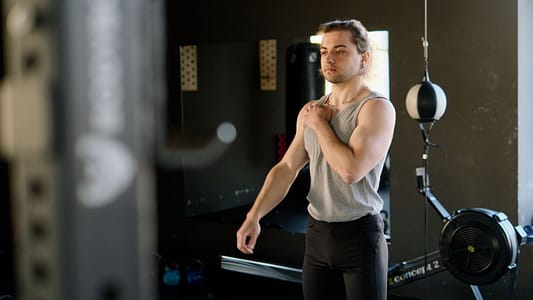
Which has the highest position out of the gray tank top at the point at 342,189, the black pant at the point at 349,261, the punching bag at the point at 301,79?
the punching bag at the point at 301,79

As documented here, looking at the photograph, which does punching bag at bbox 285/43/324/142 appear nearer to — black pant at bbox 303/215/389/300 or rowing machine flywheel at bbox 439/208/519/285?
rowing machine flywheel at bbox 439/208/519/285

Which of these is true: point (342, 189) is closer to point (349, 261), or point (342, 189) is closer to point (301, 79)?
point (349, 261)

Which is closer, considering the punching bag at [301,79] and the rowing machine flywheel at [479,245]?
the rowing machine flywheel at [479,245]

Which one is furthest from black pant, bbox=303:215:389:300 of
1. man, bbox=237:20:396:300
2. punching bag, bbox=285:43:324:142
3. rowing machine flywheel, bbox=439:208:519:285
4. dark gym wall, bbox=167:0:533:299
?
punching bag, bbox=285:43:324:142

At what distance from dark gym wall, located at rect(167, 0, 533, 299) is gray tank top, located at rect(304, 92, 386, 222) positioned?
6.37 ft

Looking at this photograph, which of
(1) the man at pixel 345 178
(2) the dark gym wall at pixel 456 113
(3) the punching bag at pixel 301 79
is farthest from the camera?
(3) the punching bag at pixel 301 79

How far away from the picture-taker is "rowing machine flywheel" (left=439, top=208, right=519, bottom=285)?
322 cm

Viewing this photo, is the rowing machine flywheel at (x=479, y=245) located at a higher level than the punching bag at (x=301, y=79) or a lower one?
lower

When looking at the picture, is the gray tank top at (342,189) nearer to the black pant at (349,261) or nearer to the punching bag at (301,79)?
the black pant at (349,261)

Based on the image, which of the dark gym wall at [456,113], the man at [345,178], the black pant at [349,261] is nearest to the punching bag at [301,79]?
the dark gym wall at [456,113]

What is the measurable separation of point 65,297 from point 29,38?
0.15m

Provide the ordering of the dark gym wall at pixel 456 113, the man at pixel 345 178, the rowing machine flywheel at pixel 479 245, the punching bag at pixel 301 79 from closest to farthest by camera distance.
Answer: the man at pixel 345 178 < the rowing machine flywheel at pixel 479 245 < the dark gym wall at pixel 456 113 < the punching bag at pixel 301 79

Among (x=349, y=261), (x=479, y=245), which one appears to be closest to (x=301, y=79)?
(x=479, y=245)

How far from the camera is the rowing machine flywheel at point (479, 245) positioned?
3.22 meters
